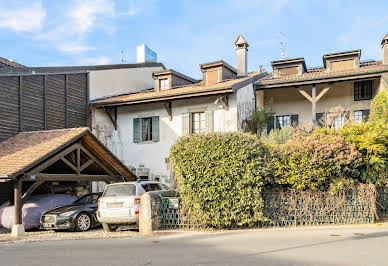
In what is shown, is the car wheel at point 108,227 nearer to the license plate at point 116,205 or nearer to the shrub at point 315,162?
the license plate at point 116,205

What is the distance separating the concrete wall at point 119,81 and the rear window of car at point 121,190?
8.71 m

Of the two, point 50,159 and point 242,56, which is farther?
point 242,56

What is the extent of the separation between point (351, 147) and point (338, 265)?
5374 millimetres

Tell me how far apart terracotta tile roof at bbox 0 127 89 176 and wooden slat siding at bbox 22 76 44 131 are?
1.11m

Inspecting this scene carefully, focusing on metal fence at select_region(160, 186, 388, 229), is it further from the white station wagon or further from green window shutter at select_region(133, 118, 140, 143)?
green window shutter at select_region(133, 118, 140, 143)

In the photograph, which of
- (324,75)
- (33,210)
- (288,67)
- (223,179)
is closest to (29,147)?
(33,210)

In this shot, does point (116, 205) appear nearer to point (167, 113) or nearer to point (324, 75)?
point (167, 113)

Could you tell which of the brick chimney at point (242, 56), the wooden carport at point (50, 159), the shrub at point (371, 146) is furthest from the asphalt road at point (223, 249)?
the brick chimney at point (242, 56)

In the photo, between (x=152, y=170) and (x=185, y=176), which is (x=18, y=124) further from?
(x=185, y=176)

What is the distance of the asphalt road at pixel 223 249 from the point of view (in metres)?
7.19

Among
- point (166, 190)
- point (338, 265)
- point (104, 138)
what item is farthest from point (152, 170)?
point (338, 265)

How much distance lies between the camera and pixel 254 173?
437 inches

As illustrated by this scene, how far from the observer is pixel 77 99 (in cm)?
1894

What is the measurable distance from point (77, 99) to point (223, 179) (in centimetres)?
1048
